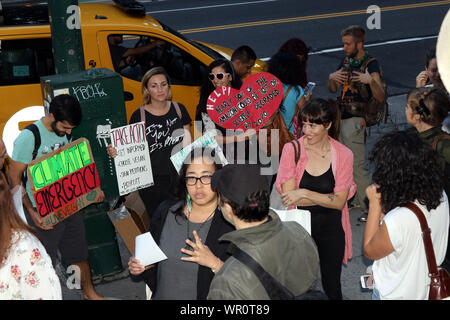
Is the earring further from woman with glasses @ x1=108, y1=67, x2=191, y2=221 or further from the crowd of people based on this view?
woman with glasses @ x1=108, y1=67, x2=191, y2=221

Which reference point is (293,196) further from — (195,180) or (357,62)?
(357,62)

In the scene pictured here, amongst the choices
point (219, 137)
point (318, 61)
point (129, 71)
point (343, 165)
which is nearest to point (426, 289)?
point (343, 165)

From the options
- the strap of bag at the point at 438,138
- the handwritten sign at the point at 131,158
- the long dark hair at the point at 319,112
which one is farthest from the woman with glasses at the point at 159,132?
the strap of bag at the point at 438,138

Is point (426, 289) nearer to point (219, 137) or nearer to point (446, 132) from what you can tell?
point (446, 132)

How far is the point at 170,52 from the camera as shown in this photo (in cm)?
859

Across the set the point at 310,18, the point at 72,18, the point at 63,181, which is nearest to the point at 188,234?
the point at 63,181

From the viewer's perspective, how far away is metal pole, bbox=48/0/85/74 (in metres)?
5.38

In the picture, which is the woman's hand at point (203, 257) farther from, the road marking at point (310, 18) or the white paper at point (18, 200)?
the road marking at point (310, 18)

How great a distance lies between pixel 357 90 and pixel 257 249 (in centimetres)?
418

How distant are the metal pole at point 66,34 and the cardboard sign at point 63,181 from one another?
0.92 metres

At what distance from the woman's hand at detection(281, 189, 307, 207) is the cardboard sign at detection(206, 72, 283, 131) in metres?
1.15

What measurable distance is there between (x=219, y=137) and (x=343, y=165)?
1471 millimetres

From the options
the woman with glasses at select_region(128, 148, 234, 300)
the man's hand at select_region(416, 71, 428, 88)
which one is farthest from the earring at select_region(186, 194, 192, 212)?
the man's hand at select_region(416, 71, 428, 88)

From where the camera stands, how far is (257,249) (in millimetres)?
3197
